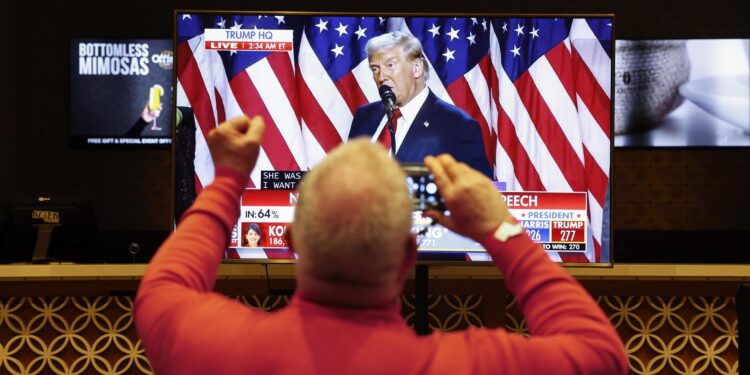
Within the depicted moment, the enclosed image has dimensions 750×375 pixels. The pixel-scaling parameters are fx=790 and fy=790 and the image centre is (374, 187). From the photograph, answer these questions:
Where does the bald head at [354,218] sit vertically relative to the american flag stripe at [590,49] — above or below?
below

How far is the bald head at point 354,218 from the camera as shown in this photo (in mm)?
954

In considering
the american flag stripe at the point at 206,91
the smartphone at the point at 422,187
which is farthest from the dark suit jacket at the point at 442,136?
the smartphone at the point at 422,187

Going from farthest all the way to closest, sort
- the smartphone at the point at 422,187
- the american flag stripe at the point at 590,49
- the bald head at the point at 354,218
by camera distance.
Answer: the american flag stripe at the point at 590,49, the smartphone at the point at 422,187, the bald head at the point at 354,218

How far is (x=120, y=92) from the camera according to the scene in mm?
6688

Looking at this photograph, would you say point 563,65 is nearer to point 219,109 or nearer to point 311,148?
point 311,148

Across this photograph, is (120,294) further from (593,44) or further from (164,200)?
(164,200)

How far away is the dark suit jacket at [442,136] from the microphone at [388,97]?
0.08 feet

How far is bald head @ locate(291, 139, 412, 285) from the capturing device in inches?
37.6

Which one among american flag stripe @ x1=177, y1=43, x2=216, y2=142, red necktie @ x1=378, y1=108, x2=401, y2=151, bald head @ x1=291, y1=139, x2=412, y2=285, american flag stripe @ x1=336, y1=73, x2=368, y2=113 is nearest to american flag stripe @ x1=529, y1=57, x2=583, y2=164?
red necktie @ x1=378, y1=108, x2=401, y2=151

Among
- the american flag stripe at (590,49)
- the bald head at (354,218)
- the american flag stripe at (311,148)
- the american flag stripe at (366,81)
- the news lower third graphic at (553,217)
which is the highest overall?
the american flag stripe at (590,49)

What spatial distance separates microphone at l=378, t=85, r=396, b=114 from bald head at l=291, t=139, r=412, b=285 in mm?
1983

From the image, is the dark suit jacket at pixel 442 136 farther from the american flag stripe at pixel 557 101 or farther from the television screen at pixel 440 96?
the american flag stripe at pixel 557 101

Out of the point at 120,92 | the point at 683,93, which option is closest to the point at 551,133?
the point at 683,93

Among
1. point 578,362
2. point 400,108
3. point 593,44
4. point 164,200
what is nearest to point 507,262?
point 578,362
